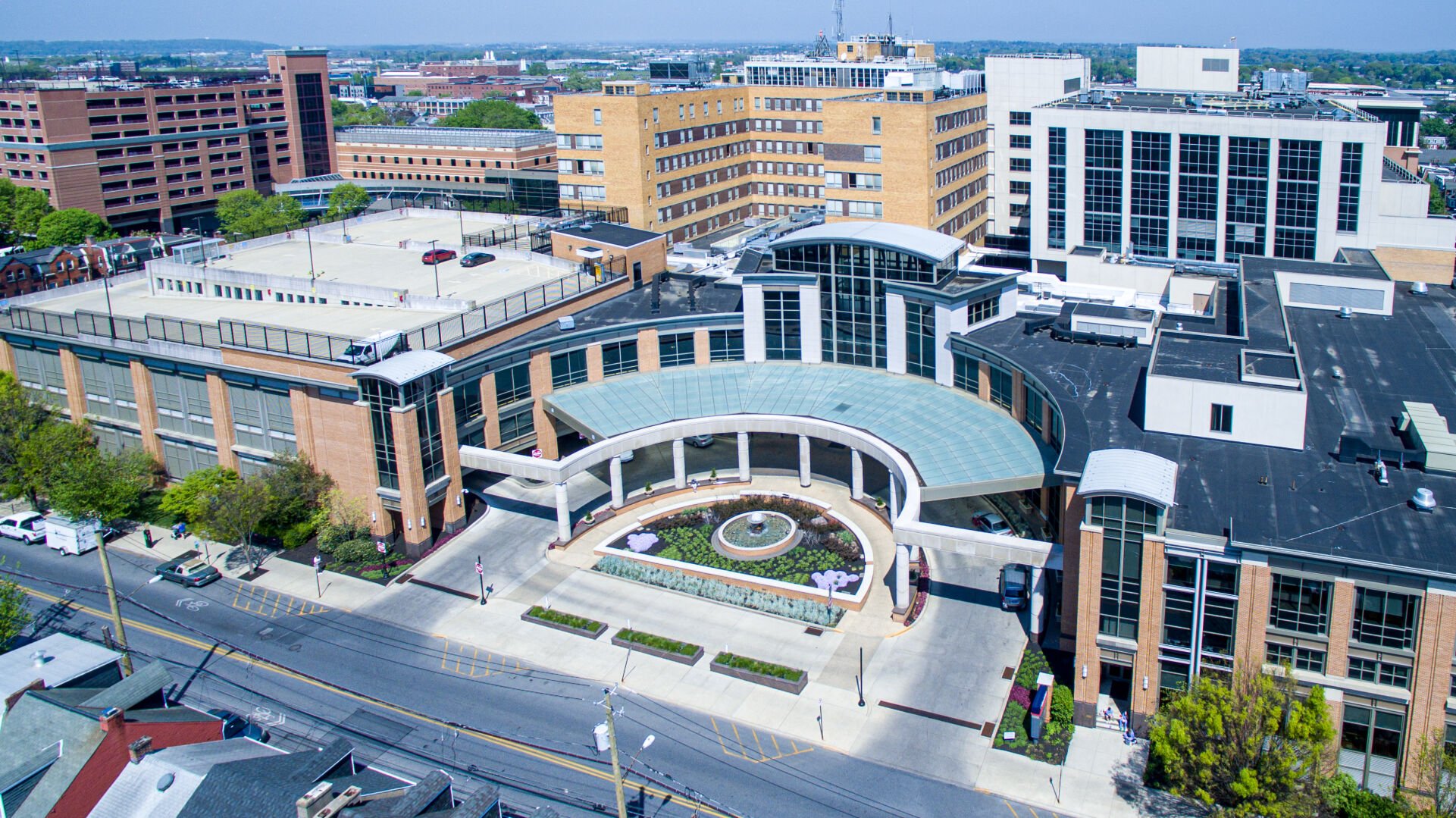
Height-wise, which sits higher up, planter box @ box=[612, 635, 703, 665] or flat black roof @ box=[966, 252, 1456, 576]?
flat black roof @ box=[966, 252, 1456, 576]

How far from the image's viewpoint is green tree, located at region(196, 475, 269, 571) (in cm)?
6338

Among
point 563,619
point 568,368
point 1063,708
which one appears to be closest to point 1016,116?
point 568,368

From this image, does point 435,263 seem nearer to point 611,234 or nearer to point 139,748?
point 611,234

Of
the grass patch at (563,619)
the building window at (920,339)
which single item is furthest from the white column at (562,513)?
the building window at (920,339)

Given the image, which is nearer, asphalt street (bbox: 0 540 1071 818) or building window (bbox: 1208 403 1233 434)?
A: asphalt street (bbox: 0 540 1071 818)

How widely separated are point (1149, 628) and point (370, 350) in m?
44.3

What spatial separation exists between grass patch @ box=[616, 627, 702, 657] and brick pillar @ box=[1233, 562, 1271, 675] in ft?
79.2

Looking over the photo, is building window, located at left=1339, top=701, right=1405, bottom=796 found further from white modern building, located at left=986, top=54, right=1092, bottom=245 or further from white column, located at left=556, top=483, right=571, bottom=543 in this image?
white modern building, located at left=986, top=54, right=1092, bottom=245

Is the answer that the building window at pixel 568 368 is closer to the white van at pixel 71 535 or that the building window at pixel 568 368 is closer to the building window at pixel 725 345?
the building window at pixel 725 345

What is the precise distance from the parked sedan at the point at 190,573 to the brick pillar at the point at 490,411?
17.4 metres

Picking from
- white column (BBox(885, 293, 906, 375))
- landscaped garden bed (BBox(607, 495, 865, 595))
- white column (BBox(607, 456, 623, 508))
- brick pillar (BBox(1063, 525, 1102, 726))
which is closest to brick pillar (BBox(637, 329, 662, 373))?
white column (BBox(607, 456, 623, 508))

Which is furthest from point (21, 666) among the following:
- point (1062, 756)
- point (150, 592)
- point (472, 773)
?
point (1062, 756)

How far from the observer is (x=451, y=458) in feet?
221

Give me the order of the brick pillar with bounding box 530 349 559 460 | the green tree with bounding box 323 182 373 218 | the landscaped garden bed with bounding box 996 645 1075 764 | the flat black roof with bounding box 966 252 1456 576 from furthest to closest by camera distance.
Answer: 1. the green tree with bounding box 323 182 373 218
2. the brick pillar with bounding box 530 349 559 460
3. the landscaped garden bed with bounding box 996 645 1075 764
4. the flat black roof with bounding box 966 252 1456 576
